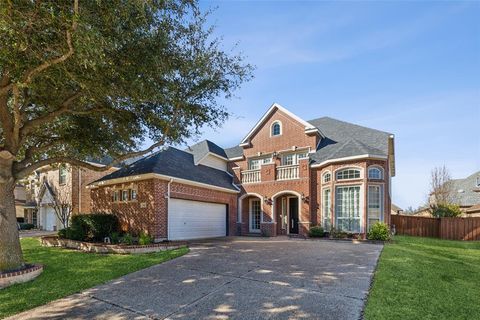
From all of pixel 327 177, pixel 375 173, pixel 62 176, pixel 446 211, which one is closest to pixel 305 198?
pixel 327 177

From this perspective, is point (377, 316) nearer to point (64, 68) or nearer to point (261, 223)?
point (64, 68)

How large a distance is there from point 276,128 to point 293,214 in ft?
19.6

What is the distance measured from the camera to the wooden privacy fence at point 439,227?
17000 mm

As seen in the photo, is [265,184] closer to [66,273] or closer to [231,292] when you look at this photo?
[66,273]

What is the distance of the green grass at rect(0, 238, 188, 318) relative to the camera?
20.7 feet

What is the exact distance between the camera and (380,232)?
45.9 ft

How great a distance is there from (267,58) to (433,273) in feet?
28.6

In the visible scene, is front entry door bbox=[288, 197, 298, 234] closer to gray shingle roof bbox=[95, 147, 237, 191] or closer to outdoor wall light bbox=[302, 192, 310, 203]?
outdoor wall light bbox=[302, 192, 310, 203]

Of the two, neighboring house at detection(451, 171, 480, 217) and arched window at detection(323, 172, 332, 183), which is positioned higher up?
arched window at detection(323, 172, 332, 183)

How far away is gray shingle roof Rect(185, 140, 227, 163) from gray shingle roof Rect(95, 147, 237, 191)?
0.39m

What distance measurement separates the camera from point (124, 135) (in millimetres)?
11078

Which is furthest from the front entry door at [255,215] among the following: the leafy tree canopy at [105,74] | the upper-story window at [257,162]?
the leafy tree canopy at [105,74]

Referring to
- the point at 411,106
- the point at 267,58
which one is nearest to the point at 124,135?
the point at 267,58

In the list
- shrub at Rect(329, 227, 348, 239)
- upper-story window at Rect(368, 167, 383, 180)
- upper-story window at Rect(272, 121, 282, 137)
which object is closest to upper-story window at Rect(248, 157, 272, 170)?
upper-story window at Rect(272, 121, 282, 137)
